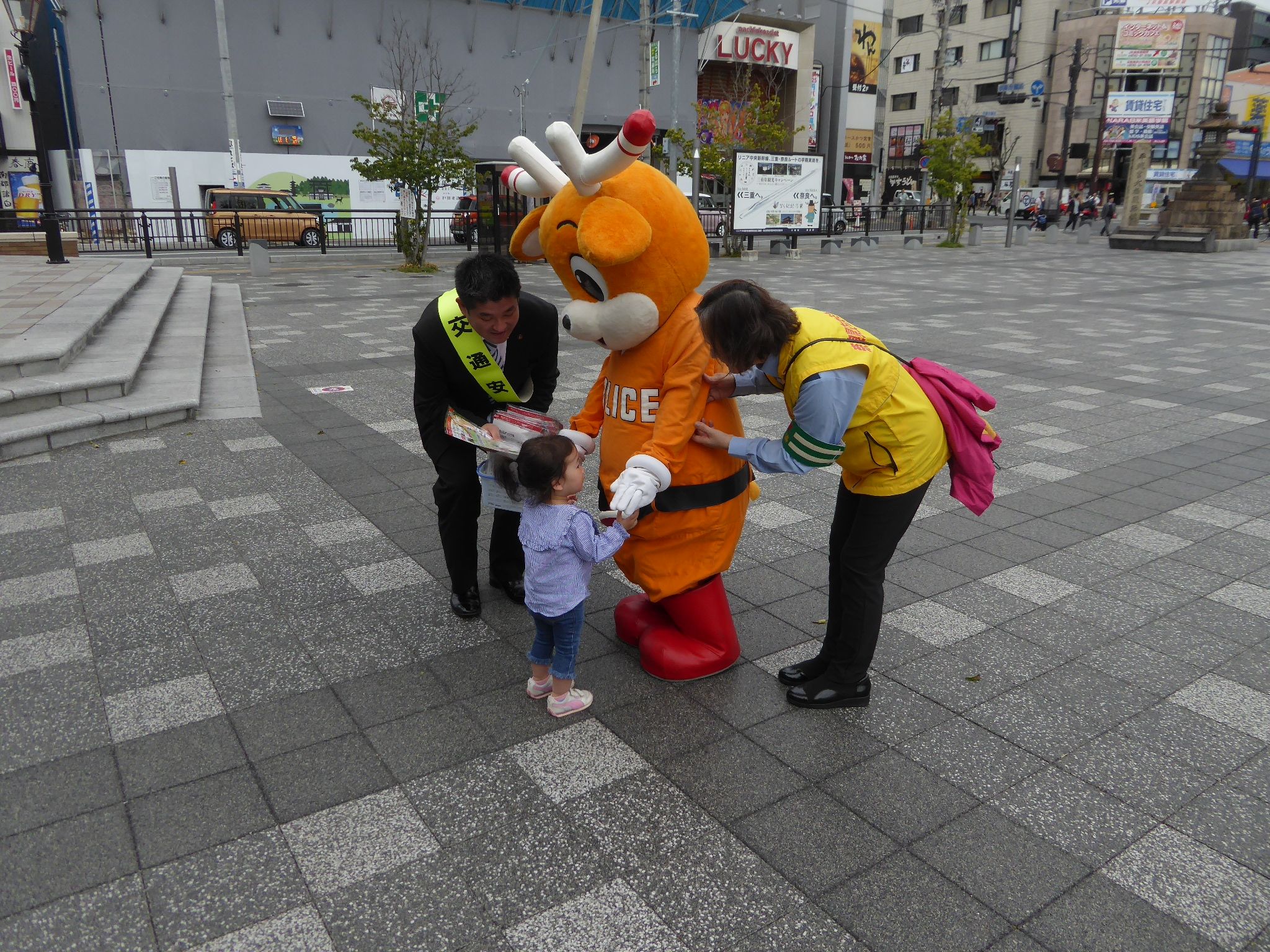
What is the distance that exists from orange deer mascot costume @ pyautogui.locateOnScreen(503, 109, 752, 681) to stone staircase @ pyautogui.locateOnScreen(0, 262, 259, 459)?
460 centimetres

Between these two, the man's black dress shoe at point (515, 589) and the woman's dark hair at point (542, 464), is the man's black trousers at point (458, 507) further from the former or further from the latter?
the woman's dark hair at point (542, 464)

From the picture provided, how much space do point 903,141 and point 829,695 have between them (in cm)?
6985

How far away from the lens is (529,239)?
12.4 ft

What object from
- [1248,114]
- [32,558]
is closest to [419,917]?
[32,558]

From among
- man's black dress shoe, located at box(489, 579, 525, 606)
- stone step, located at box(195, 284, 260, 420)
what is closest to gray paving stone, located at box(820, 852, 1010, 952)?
man's black dress shoe, located at box(489, 579, 525, 606)

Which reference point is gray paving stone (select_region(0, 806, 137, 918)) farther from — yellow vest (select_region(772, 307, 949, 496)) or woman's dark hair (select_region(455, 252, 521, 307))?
yellow vest (select_region(772, 307, 949, 496))

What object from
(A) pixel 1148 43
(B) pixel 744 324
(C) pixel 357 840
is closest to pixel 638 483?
(B) pixel 744 324

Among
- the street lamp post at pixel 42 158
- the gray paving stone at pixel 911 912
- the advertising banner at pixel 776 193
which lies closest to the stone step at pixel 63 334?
the street lamp post at pixel 42 158

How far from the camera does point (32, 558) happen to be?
4.73m

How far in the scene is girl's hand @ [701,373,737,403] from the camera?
3441mm

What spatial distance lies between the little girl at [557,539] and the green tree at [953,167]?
2872 centimetres

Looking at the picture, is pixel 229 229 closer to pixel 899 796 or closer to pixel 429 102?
pixel 429 102

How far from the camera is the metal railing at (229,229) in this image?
2259cm

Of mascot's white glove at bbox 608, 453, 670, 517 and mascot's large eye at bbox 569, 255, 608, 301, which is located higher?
mascot's large eye at bbox 569, 255, 608, 301
